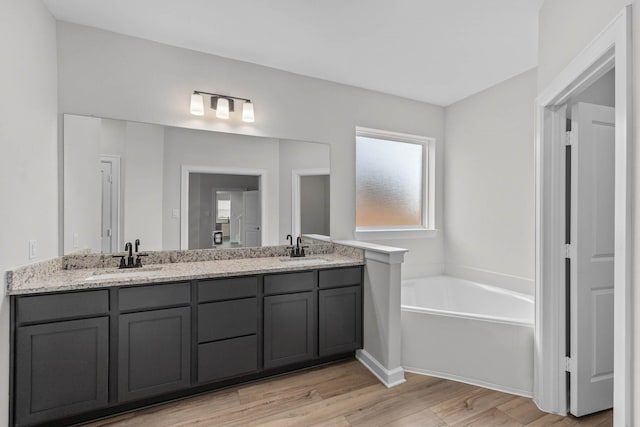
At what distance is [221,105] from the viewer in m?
2.67

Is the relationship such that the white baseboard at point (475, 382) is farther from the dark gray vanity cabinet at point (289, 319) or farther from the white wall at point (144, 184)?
the white wall at point (144, 184)

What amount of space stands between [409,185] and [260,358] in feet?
8.51

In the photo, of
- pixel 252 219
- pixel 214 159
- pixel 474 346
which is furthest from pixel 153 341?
pixel 474 346

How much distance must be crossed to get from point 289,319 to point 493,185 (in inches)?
96.4

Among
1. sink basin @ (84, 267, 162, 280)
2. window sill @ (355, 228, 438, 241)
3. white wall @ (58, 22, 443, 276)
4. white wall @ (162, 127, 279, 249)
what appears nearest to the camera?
sink basin @ (84, 267, 162, 280)

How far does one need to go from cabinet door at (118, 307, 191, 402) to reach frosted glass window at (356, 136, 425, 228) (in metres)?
2.09

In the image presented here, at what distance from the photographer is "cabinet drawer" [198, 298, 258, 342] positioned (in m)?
2.19

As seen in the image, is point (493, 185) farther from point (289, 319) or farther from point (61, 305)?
point (61, 305)

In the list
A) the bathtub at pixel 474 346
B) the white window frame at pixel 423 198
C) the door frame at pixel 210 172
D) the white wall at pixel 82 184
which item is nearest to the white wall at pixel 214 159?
the door frame at pixel 210 172

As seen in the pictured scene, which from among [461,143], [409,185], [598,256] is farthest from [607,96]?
[409,185]

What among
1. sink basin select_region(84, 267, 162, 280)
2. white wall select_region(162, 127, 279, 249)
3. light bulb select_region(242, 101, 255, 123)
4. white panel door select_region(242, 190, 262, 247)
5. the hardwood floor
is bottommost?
the hardwood floor

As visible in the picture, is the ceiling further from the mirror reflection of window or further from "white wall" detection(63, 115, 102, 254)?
the mirror reflection of window

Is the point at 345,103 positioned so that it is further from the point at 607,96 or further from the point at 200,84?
the point at 607,96

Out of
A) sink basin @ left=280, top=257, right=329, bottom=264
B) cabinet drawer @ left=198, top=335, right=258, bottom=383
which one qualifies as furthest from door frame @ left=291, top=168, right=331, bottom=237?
cabinet drawer @ left=198, top=335, right=258, bottom=383
